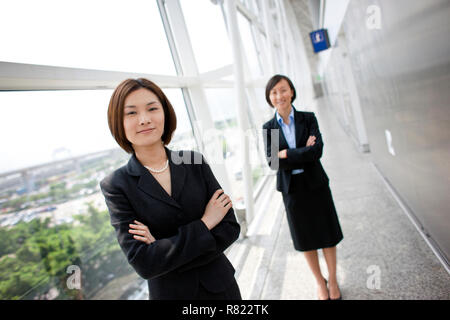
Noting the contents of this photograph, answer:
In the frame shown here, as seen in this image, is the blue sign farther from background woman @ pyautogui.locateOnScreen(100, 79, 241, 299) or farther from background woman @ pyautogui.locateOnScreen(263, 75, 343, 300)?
background woman @ pyautogui.locateOnScreen(100, 79, 241, 299)

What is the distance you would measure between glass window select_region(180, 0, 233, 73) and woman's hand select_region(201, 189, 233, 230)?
2.68m

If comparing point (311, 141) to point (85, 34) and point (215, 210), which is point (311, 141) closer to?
point (215, 210)

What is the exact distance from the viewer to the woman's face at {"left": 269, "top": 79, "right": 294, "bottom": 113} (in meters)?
2.49

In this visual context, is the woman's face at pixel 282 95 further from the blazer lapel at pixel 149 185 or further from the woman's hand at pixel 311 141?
the blazer lapel at pixel 149 185

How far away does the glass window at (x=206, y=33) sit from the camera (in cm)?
407

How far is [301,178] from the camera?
2508mm

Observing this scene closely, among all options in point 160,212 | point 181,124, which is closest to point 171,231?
point 160,212

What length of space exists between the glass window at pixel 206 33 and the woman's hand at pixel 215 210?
Answer: 268 cm

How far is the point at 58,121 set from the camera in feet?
6.26

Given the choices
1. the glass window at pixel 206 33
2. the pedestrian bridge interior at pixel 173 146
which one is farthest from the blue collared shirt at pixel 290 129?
the glass window at pixel 206 33

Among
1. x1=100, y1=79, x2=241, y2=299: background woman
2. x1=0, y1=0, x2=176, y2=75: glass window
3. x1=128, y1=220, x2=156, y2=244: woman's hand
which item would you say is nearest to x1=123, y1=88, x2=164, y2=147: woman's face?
x1=100, y1=79, x2=241, y2=299: background woman

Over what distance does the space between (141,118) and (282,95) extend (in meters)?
1.52
